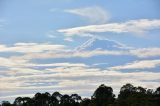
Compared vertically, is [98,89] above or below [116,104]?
above

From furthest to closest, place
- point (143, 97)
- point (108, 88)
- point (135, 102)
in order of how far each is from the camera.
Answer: point (108, 88) < point (143, 97) < point (135, 102)

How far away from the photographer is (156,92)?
182 metres

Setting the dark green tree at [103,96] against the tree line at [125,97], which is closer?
the tree line at [125,97]

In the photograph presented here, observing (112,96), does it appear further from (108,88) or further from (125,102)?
(125,102)

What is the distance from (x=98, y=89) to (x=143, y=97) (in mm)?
56125

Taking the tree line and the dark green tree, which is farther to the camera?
the dark green tree

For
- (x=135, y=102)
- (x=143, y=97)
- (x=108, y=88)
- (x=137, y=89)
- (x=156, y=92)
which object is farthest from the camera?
(x=108, y=88)

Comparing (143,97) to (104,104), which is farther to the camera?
(104,104)

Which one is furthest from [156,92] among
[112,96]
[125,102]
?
[125,102]

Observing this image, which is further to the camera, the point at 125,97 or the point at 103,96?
the point at 103,96

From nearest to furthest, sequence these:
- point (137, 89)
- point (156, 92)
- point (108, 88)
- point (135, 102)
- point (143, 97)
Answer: point (135, 102)
point (143, 97)
point (137, 89)
point (156, 92)
point (108, 88)

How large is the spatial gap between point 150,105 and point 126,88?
39.0 metres

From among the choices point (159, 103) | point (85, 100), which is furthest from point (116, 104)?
point (85, 100)

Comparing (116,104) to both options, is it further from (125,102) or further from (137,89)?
(137,89)
